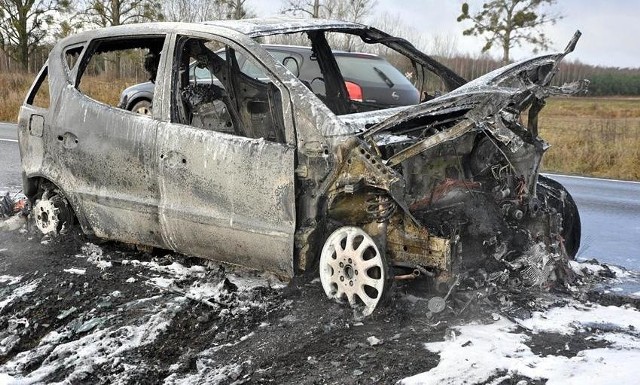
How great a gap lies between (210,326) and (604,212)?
540 centimetres

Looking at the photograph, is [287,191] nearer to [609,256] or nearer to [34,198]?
[34,198]

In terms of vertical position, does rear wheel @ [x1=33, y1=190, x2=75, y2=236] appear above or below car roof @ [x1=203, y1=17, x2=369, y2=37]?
below

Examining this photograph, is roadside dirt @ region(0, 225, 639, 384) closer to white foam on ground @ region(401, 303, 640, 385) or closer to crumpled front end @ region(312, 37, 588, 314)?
white foam on ground @ region(401, 303, 640, 385)

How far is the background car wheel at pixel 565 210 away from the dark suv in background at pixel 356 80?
1.51 metres

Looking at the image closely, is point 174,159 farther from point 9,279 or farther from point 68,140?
point 9,279

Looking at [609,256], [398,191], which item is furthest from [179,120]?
[609,256]

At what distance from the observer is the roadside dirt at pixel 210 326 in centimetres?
351

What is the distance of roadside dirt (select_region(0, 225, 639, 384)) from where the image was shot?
351 centimetres

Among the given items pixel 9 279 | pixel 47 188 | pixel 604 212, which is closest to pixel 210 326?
pixel 9 279

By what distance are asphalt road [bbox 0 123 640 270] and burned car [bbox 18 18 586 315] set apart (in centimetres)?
67

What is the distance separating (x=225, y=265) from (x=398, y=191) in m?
1.74

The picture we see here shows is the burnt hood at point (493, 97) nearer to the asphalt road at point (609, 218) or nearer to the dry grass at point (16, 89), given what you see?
the asphalt road at point (609, 218)

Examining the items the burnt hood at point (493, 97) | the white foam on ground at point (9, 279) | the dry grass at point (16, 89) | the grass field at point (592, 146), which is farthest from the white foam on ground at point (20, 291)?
the dry grass at point (16, 89)

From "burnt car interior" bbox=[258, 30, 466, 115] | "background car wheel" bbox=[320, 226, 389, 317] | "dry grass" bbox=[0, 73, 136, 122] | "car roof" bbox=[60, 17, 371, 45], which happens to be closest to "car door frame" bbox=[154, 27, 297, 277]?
"car roof" bbox=[60, 17, 371, 45]
